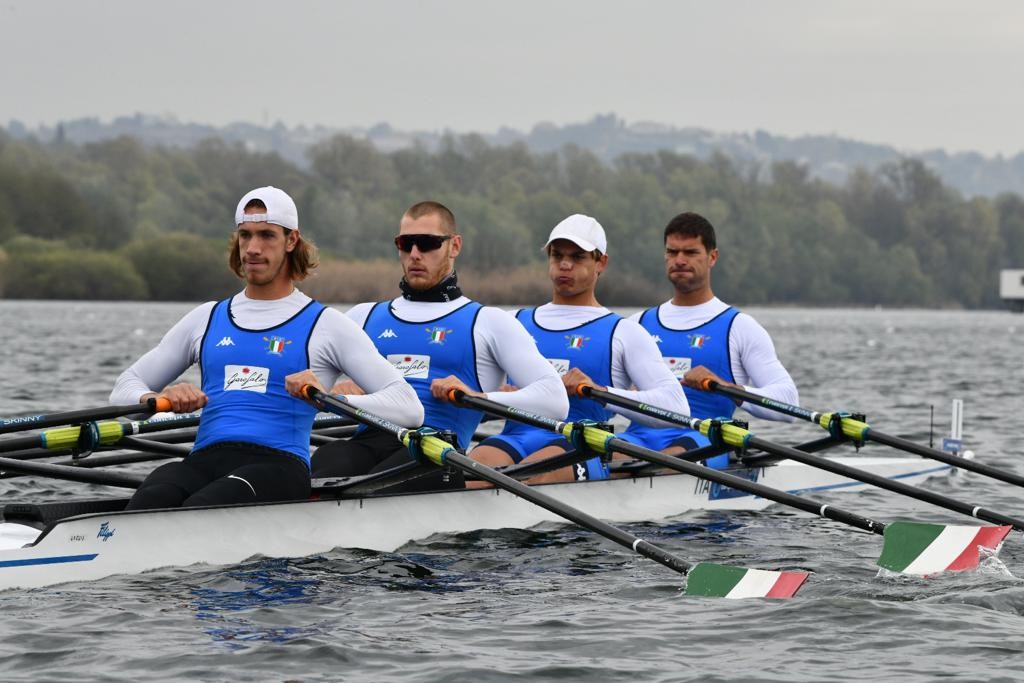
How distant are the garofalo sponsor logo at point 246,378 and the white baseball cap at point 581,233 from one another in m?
2.66

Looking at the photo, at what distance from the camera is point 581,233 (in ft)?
31.9

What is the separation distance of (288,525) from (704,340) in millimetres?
3975

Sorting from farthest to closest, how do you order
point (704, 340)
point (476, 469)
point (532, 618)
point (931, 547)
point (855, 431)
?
point (704, 340), point (855, 431), point (931, 547), point (476, 469), point (532, 618)

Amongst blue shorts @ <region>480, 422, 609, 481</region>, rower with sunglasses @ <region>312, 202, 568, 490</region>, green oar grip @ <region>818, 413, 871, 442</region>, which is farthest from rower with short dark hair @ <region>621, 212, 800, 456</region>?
rower with sunglasses @ <region>312, 202, 568, 490</region>

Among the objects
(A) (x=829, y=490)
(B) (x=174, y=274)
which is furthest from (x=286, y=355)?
(B) (x=174, y=274)

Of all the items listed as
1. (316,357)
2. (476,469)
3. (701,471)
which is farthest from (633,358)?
(316,357)

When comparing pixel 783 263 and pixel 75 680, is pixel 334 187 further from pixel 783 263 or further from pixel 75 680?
pixel 75 680

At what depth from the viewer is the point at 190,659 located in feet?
19.9

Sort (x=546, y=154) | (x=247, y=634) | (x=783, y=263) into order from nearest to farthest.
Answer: (x=247, y=634), (x=783, y=263), (x=546, y=154)

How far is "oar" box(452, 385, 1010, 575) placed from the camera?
819 centimetres

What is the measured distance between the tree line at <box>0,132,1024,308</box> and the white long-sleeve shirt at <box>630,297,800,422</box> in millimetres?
54604

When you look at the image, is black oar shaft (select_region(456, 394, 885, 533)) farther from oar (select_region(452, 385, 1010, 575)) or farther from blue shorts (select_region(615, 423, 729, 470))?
blue shorts (select_region(615, 423, 729, 470))

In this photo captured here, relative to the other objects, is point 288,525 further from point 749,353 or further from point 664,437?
point 749,353

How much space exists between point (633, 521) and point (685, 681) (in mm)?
3923
